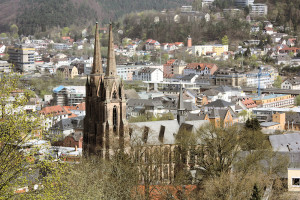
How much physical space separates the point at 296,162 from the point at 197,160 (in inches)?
225

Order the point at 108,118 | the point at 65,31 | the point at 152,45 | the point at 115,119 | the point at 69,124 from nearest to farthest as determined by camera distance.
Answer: the point at 108,118
the point at 115,119
the point at 69,124
the point at 152,45
the point at 65,31

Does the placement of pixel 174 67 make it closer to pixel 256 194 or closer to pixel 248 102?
pixel 248 102

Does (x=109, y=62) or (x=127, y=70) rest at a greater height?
(x=109, y=62)

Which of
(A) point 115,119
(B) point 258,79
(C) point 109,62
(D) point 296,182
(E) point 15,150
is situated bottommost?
(B) point 258,79

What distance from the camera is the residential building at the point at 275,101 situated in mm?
82312

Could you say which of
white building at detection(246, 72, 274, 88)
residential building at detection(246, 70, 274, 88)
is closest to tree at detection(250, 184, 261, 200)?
residential building at detection(246, 70, 274, 88)

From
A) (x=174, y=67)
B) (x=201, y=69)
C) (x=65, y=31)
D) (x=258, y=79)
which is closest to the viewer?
(x=258, y=79)

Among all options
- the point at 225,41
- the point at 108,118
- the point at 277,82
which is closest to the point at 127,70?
the point at 277,82

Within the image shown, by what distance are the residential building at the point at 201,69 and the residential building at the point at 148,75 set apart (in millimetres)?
5809

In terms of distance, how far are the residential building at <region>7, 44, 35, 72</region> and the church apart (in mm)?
92167

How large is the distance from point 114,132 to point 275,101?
5054 centimetres

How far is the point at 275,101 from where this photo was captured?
8525cm

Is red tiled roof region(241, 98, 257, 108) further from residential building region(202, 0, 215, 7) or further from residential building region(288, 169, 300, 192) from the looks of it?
residential building region(202, 0, 215, 7)

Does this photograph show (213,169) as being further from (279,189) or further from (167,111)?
(167,111)
